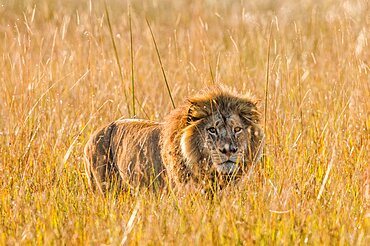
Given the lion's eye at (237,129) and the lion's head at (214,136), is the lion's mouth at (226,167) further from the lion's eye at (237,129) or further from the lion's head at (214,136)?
the lion's eye at (237,129)

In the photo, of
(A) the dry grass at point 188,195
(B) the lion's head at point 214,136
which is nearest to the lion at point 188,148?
(B) the lion's head at point 214,136

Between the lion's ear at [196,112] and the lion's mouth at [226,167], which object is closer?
the lion's mouth at [226,167]

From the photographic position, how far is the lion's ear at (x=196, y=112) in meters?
5.20

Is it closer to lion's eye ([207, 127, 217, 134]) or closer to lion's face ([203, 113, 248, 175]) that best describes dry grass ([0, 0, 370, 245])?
lion's face ([203, 113, 248, 175])

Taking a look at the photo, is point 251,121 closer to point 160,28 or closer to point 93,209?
point 93,209

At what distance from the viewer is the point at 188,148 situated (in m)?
5.17

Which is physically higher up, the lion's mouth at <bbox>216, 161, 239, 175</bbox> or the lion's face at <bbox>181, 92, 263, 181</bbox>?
the lion's face at <bbox>181, 92, 263, 181</bbox>

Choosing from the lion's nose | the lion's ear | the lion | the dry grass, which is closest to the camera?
the dry grass

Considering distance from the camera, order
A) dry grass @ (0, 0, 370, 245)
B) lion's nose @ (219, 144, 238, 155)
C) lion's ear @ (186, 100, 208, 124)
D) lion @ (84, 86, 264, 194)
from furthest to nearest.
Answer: lion's ear @ (186, 100, 208, 124), lion @ (84, 86, 264, 194), lion's nose @ (219, 144, 238, 155), dry grass @ (0, 0, 370, 245)

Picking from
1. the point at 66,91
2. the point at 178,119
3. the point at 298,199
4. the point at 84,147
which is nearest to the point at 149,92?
the point at 66,91

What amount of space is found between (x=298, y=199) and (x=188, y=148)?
75 centimetres

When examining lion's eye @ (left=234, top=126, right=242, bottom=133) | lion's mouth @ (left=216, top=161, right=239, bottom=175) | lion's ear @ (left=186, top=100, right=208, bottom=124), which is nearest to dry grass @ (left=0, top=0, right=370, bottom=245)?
lion's mouth @ (left=216, top=161, right=239, bottom=175)

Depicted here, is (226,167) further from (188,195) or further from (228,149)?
(188,195)

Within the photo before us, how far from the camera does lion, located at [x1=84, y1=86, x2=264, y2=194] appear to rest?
16.6ft
